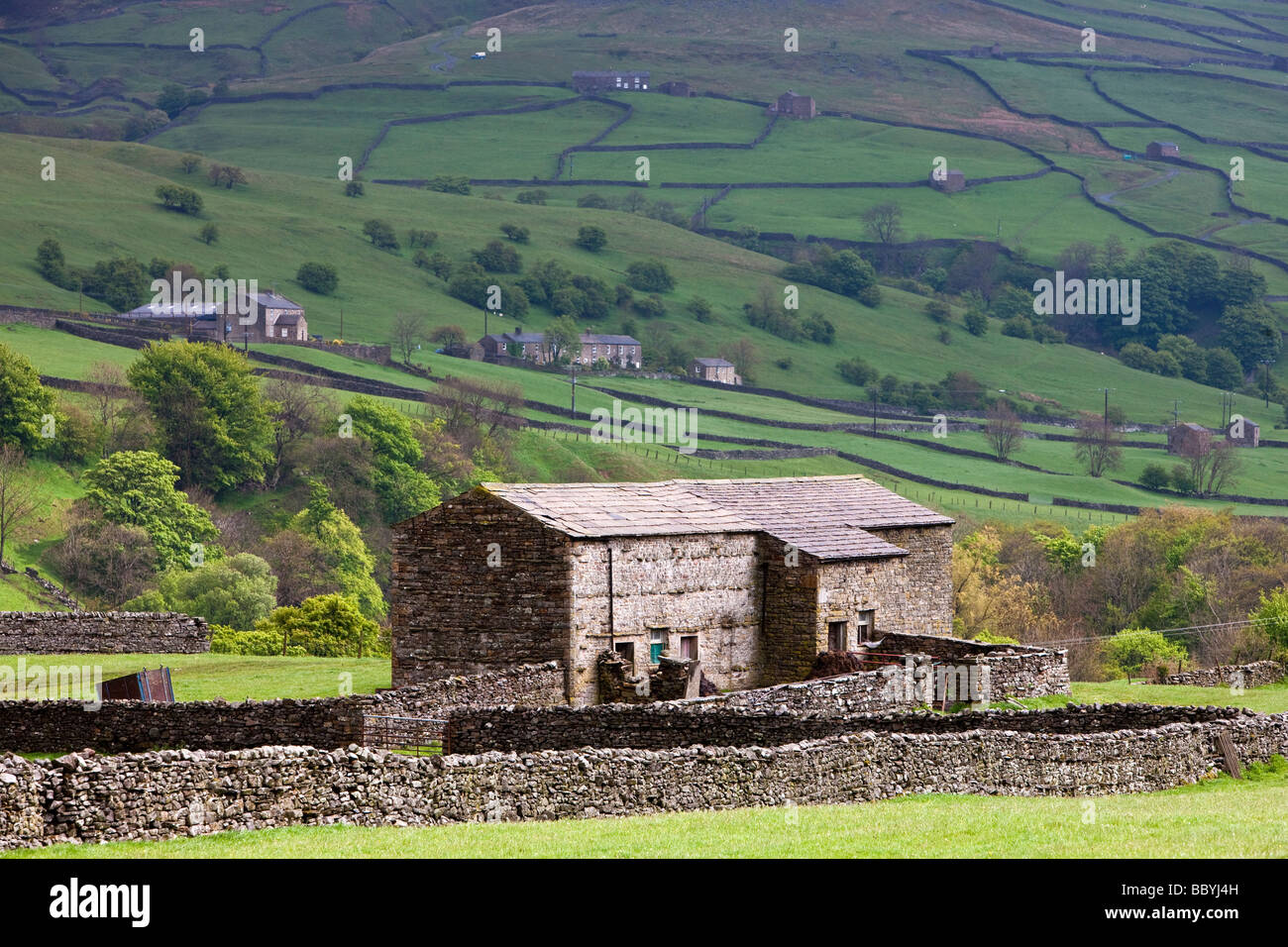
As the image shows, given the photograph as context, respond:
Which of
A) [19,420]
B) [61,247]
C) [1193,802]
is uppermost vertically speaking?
[61,247]

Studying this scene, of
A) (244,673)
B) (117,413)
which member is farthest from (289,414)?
(244,673)

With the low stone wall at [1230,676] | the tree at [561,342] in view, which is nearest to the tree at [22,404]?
the low stone wall at [1230,676]

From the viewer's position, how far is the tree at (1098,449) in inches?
6201

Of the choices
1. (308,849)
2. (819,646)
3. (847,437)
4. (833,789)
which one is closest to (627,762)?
(833,789)

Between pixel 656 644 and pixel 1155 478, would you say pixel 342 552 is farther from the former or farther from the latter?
pixel 1155 478

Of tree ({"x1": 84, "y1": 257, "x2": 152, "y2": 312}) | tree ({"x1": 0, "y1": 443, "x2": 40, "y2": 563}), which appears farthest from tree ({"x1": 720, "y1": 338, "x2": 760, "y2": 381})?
tree ({"x1": 0, "y1": 443, "x2": 40, "y2": 563})

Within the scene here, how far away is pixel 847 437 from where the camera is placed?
501ft

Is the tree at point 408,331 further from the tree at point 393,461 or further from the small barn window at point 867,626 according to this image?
→ the small barn window at point 867,626

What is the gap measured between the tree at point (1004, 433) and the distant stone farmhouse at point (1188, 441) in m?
15.3

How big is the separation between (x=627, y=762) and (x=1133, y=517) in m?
120

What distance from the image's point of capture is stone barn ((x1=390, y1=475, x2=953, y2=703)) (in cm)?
3678

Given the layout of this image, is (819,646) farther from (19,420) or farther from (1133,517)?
(1133,517)

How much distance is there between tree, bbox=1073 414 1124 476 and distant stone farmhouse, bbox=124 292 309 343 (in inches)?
2991

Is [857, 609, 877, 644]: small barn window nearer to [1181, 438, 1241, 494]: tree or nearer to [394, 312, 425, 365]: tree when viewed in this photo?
[1181, 438, 1241, 494]: tree
